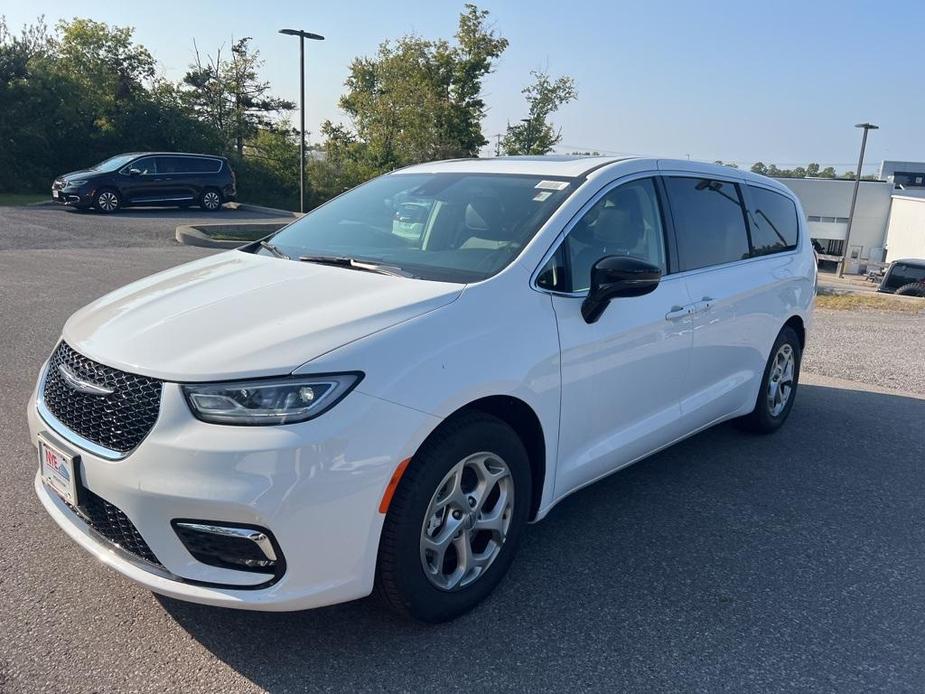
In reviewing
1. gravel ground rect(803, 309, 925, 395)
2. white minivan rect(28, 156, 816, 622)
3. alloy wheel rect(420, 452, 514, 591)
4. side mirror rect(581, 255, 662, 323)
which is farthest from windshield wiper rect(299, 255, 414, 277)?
gravel ground rect(803, 309, 925, 395)

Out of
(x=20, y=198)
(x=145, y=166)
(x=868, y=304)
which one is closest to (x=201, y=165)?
(x=145, y=166)

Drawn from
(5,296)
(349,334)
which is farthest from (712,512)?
(5,296)

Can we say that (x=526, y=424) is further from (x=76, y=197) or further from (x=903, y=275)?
(x=903, y=275)

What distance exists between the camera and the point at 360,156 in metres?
35.3

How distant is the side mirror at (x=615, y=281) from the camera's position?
10.8ft

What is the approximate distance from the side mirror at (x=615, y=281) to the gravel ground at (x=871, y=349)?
4951 mm

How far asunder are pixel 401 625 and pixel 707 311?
2399 mm

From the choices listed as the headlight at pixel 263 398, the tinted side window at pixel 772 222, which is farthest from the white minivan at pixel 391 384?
the tinted side window at pixel 772 222

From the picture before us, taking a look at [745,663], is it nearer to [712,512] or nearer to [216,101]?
[712,512]

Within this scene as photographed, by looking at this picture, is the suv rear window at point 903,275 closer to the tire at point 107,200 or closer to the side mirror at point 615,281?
the tire at point 107,200

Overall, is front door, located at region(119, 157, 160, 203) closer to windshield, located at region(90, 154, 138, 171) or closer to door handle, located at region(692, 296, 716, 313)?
windshield, located at region(90, 154, 138, 171)

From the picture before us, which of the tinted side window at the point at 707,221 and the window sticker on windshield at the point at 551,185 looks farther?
the tinted side window at the point at 707,221

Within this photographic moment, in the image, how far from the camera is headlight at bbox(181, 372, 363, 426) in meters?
2.47

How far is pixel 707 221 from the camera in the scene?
4.52 metres
